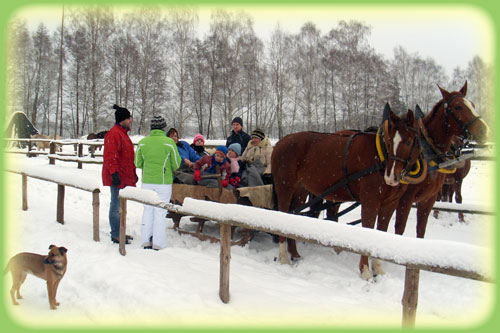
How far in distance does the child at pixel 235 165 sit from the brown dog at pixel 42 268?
117 inches

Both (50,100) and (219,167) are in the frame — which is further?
(50,100)

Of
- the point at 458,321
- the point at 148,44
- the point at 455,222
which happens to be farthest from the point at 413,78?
the point at 458,321

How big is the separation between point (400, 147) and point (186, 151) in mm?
3654

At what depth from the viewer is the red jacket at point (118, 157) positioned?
17.0 feet

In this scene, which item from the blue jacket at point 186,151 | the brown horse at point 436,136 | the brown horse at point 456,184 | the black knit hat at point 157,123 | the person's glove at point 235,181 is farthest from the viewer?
the brown horse at point 456,184

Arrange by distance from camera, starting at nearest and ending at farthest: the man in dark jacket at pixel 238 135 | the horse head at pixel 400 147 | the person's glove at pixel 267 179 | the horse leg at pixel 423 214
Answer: the horse head at pixel 400 147 < the horse leg at pixel 423 214 < the person's glove at pixel 267 179 < the man in dark jacket at pixel 238 135

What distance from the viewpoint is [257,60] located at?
91.1ft

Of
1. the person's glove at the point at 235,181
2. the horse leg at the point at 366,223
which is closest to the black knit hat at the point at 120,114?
the person's glove at the point at 235,181

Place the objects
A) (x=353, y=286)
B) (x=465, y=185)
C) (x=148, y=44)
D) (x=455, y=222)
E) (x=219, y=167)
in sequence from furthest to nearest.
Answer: (x=148, y=44) < (x=465, y=185) < (x=455, y=222) < (x=219, y=167) < (x=353, y=286)

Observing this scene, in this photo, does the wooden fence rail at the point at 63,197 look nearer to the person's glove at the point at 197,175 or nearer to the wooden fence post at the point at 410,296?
the person's glove at the point at 197,175

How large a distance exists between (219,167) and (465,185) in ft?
31.8

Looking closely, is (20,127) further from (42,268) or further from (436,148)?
(436,148)

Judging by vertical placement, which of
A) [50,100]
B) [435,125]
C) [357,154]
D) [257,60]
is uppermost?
[257,60]

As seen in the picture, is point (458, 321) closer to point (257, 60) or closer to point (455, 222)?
point (455, 222)
